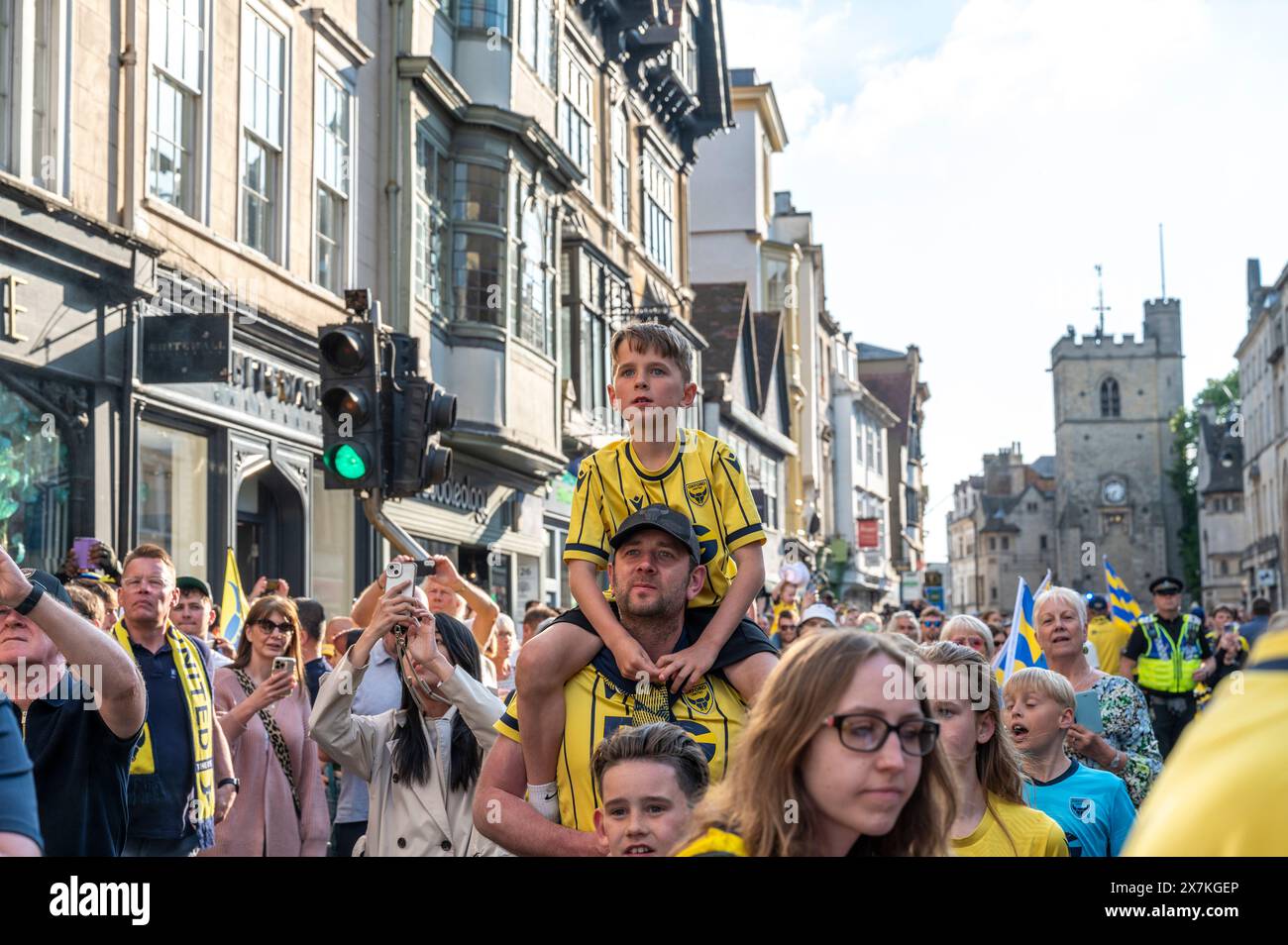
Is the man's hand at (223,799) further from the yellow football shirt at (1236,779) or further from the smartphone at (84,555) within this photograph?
the yellow football shirt at (1236,779)

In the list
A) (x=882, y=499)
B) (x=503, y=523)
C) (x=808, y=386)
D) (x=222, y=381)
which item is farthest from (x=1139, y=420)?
(x=222, y=381)

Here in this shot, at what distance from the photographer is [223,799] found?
23.0 ft

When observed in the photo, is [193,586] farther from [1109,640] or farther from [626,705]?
[1109,640]

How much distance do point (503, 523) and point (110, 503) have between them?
11157 mm

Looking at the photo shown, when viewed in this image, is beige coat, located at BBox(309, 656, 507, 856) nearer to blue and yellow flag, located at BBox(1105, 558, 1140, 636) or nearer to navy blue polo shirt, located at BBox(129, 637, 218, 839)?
navy blue polo shirt, located at BBox(129, 637, 218, 839)

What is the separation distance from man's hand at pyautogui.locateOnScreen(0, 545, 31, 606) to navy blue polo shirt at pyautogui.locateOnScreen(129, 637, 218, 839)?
8.53ft

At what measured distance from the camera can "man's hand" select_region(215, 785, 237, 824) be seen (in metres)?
6.98

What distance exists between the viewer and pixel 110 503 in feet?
41.0

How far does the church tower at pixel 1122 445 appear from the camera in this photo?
128750mm

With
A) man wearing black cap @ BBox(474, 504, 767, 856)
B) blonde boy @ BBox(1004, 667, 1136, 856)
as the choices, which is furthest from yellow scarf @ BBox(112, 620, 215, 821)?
blonde boy @ BBox(1004, 667, 1136, 856)

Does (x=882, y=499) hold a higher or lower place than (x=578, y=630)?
higher

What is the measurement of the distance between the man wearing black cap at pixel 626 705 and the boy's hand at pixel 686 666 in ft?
0.17
